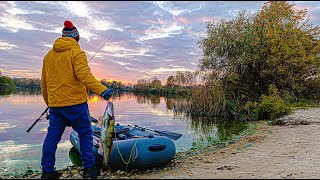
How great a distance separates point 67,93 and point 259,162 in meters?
3.71

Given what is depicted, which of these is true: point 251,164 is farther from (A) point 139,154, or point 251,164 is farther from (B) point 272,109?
(B) point 272,109

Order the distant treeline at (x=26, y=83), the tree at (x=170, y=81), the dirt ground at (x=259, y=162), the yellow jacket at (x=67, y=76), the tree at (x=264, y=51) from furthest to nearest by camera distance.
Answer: the distant treeline at (x=26, y=83), the tree at (x=170, y=81), the tree at (x=264, y=51), the dirt ground at (x=259, y=162), the yellow jacket at (x=67, y=76)

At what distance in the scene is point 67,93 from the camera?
415 centimetres

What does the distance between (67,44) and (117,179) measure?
218 centimetres

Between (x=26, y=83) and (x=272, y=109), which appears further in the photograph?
(x=26, y=83)

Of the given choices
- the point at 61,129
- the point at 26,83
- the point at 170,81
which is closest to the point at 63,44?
the point at 61,129

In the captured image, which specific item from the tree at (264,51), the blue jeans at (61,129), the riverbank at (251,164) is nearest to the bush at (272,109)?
the tree at (264,51)

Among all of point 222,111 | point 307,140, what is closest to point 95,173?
point 307,140

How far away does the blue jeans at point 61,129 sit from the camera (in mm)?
4160

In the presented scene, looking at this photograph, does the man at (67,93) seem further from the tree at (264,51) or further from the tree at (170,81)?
the tree at (170,81)

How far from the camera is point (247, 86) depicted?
20.3m

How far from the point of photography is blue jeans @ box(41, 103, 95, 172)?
13.6 feet

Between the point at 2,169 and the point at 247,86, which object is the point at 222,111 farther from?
the point at 2,169

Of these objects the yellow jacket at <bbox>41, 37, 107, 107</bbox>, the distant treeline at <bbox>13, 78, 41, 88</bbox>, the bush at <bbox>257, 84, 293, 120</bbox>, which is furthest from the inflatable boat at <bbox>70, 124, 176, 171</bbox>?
the distant treeline at <bbox>13, 78, 41, 88</bbox>
